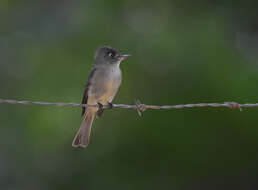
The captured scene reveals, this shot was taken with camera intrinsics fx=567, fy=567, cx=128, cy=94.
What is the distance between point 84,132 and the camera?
21.3 ft

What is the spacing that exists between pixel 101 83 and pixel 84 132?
1.96 feet

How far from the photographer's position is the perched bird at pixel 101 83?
6.43 m

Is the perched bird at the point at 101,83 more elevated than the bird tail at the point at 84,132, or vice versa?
the perched bird at the point at 101,83

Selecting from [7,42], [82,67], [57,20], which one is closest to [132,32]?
[82,67]

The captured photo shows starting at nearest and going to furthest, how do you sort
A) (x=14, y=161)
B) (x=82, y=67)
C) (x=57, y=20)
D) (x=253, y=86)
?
(x=253, y=86) < (x=82, y=67) < (x=14, y=161) < (x=57, y=20)

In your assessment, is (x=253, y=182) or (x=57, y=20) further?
(x=57, y=20)

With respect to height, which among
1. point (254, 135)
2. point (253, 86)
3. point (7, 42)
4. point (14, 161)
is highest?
point (7, 42)

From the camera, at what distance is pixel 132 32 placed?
26.7 ft

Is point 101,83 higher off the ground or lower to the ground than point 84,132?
higher

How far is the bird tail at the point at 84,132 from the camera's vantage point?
638 cm

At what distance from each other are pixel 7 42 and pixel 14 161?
78.9 inches

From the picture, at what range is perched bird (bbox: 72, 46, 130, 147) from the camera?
21.1ft

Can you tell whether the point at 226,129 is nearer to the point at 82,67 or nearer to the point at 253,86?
the point at 253,86

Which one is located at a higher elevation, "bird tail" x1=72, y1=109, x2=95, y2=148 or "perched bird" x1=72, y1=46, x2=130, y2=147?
"perched bird" x1=72, y1=46, x2=130, y2=147
